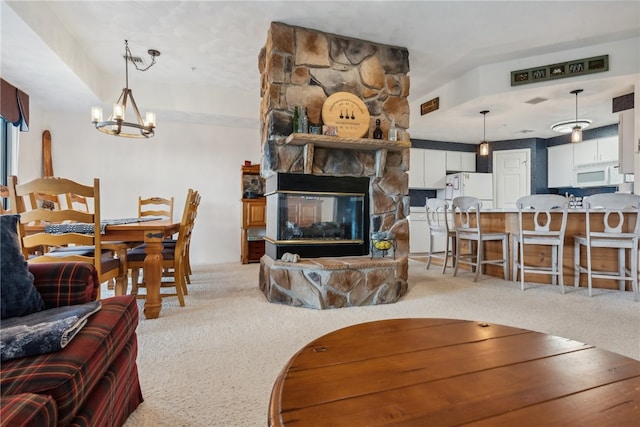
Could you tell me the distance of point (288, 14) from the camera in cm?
294

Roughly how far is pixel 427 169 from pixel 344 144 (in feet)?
13.8

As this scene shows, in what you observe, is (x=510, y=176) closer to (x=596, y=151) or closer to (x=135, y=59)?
(x=596, y=151)

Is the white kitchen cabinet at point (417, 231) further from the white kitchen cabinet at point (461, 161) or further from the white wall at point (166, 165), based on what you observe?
the white wall at point (166, 165)

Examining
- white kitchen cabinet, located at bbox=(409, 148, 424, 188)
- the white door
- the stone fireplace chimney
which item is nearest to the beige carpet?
the stone fireplace chimney

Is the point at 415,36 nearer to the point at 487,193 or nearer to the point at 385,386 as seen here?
the point at 385,386

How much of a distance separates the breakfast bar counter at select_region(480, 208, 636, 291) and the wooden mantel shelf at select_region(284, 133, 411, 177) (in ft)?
6.34

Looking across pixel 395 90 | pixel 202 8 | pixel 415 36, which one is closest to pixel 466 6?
pixel 415 36

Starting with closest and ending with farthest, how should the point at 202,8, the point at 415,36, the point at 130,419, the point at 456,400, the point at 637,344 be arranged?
the point at 456,400, the point at 130,419, the point at 637,344, the point at 202,8, the point at 415,36

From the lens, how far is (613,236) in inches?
123

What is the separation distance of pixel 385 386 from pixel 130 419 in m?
1.14

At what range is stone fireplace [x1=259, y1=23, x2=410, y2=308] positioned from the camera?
2875 millimetres

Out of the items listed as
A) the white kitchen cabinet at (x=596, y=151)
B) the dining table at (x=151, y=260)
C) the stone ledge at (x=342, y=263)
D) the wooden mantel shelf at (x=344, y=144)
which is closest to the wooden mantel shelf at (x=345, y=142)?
the wooden mantel shelf at (x=344, y=144)

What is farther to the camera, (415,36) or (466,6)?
(415,36)

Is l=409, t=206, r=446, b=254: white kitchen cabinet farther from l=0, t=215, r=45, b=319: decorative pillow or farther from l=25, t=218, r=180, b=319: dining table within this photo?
l=0, t=215, r=45, b=319: decorative pillow
